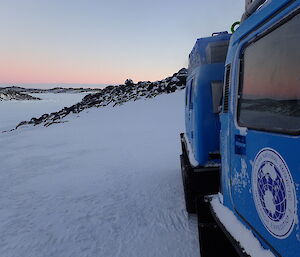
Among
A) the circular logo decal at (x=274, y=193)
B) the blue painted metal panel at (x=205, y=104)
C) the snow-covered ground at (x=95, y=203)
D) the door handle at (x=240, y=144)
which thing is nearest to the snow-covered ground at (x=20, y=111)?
the snow-covered ground at (x=95, y=203)

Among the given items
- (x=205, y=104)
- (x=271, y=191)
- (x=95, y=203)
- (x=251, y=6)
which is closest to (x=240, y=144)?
(x=271, y=191)

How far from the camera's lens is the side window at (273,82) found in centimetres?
183

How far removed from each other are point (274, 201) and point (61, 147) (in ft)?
42.7

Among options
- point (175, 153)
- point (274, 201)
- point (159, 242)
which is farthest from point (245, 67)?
point (175, 153)

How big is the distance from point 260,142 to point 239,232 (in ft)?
2.89

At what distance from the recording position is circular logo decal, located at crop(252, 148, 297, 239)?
181 centimetres

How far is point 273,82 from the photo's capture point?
2096 millimetres

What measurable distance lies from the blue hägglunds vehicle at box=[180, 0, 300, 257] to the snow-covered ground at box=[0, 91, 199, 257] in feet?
5.61

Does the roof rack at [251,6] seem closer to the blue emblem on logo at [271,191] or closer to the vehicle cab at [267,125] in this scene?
the vehicle cab at [267,125]

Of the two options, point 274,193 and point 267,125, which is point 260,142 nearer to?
point 267,125

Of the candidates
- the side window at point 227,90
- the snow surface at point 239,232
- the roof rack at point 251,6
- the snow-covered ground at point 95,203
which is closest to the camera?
the snow surface at point 239,232

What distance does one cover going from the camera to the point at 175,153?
1120 cm

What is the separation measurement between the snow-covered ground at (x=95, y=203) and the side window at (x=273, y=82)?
262 cm

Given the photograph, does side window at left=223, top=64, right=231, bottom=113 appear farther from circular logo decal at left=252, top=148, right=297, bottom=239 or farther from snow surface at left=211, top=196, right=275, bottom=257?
snow surface at left=211, top=196, right=275, bottom=257
